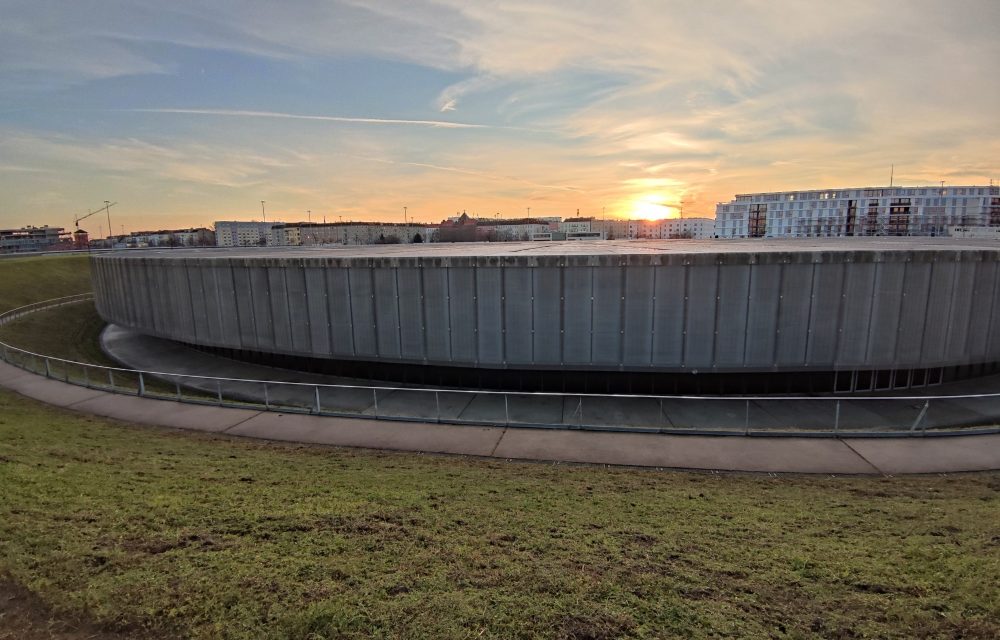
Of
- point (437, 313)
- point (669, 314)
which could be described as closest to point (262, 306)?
point (437, 313)

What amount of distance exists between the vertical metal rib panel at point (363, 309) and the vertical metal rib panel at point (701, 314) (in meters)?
11.1

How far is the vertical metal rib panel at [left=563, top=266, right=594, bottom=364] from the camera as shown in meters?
16.8

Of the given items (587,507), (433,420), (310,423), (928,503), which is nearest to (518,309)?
→ (433,420)

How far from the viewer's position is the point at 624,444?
11430mm

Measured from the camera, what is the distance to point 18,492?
7.41 meters

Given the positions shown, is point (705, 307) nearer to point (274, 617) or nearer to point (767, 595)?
point (767, 595)

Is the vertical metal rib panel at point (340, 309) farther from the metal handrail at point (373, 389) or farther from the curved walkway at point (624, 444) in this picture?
the curved walkway at point (624, 444)

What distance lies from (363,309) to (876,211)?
577 feet

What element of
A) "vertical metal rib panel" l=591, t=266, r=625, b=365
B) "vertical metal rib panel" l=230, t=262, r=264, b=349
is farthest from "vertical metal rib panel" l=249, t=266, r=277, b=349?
"vertical metal rib panel" l=591, t=266, r=625, b=365

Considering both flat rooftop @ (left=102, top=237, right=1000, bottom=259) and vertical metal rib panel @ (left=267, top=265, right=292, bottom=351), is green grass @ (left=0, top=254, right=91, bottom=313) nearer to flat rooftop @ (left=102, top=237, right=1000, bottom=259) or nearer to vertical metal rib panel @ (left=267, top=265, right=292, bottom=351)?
flat rooftop @ (left=102, top=237, right=1000, bottom=259)

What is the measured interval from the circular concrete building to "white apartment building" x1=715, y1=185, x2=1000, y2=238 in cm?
14205

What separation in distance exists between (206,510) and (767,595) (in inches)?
283

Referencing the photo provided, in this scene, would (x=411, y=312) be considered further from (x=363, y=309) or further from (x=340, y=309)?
(x=340, y=309)

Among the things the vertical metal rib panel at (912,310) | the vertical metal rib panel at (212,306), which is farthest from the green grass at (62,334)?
the vertical metal rib panel at (912,310)
